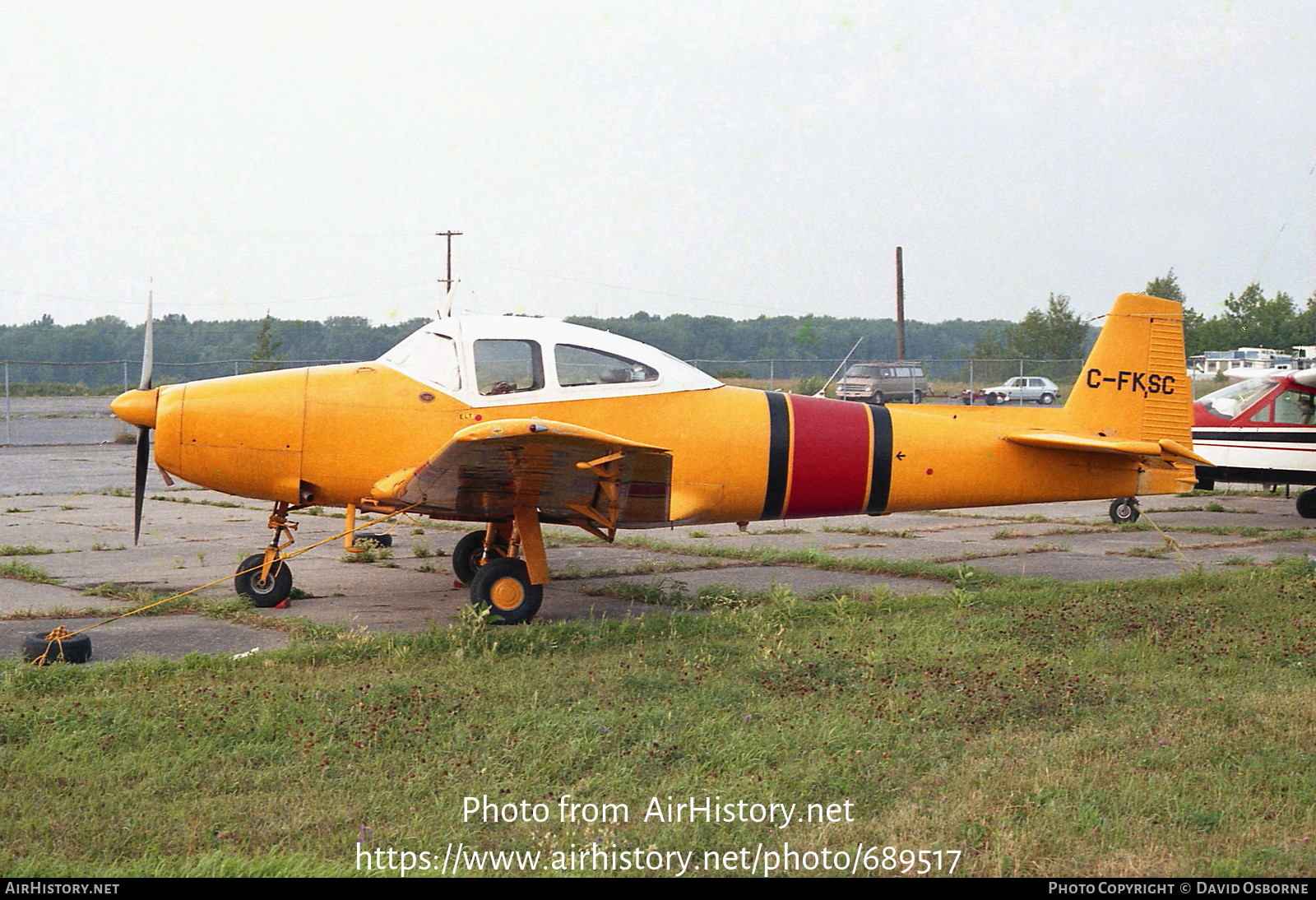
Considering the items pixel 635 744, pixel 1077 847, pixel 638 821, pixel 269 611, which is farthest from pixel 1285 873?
pixel 269 611

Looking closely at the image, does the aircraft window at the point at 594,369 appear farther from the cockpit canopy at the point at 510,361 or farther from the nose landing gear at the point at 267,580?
the nose landing gear at the point at 267,580

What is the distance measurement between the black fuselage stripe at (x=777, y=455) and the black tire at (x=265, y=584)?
3696 millimetres

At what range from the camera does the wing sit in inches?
256

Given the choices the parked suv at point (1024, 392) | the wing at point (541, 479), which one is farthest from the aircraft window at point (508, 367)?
the parked suv at point (1024, 392)

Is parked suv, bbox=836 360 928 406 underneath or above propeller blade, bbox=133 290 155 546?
above

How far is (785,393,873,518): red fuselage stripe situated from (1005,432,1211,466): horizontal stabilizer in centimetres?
138

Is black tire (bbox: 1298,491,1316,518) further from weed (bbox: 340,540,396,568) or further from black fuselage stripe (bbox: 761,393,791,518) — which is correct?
weed (bbox: 340,540,396,568)

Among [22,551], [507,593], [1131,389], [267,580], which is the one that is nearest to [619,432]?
[507,593]

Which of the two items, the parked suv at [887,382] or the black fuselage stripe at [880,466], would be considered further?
the parked suv at [887,382]

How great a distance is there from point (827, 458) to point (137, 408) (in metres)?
5.19

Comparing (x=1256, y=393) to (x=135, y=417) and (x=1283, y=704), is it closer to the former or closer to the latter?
(x=1283, y=704)

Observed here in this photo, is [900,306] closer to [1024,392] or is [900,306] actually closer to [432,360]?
[1024,392]

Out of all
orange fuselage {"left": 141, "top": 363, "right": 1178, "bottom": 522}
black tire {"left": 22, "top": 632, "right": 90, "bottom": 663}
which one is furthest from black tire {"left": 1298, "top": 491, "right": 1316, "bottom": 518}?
black tire {"left": 22, "top": 632, "right": 90, "bottom": 663}

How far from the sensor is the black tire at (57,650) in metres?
6.07
